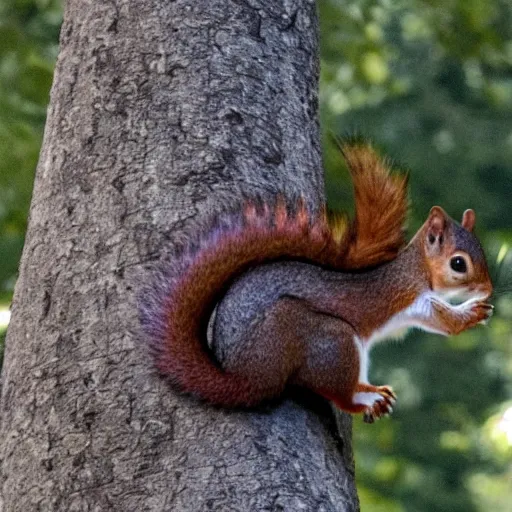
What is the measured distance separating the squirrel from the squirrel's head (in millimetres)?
45

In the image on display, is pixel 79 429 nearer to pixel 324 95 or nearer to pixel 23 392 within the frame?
pixel 23 392

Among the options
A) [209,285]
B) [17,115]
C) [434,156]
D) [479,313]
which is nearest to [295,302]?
[209,285]

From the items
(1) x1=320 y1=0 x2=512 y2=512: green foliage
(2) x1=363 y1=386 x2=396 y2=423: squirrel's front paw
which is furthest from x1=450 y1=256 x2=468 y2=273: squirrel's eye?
(1) x1=320 y1=0 x2=512 y2=512: green foliage

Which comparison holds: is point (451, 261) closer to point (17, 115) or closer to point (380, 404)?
point (380, 404)

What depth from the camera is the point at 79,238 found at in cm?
161

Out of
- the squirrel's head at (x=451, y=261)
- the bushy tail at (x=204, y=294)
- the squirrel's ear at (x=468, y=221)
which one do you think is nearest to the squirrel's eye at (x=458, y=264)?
the squirrel's head at (x=451, y=261)

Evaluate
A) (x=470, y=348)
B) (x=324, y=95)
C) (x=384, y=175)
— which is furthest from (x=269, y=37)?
(x=470, y=348)

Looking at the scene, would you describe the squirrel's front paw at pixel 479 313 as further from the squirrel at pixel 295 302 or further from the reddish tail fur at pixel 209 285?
the reddish tail fur at pixel 209 285

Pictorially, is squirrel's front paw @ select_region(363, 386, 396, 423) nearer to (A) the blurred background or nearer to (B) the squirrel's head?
(B) the squirrel's head

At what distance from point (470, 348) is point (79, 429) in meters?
5.99

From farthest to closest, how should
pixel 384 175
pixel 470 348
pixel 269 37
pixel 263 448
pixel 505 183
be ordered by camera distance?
pixel 470 348 < pixel 505 183 < pixel 269 37 < pixel 384 175 < pixel 263 448

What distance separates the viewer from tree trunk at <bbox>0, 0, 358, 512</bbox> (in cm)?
144

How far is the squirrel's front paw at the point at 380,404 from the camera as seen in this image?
5.49 ft

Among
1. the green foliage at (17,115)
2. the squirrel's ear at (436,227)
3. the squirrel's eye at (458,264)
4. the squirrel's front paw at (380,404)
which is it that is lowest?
the squirrel's front paw at (380,404)
